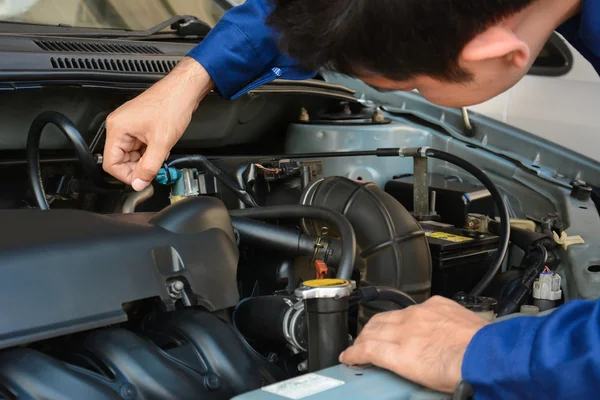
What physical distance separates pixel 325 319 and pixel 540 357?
0.26 meters

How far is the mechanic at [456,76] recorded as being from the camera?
0.71 meters

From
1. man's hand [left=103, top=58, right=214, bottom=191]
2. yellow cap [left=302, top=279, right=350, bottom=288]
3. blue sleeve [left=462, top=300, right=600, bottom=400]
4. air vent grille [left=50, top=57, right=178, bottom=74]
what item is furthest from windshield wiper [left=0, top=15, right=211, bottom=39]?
blue sleeve [left=462, top=300, right=600, bottom=400]

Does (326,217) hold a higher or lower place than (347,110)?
lower

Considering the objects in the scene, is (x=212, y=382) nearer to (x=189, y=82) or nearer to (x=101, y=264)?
(x=101, y=264)

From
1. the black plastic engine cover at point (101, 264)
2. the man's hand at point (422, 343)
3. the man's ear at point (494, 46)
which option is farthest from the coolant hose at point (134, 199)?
the man's ear at point (494, 46)

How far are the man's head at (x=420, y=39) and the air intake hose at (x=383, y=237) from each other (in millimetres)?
432

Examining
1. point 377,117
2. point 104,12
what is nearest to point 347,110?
point 377,117

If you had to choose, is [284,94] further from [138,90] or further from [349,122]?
[138,90]

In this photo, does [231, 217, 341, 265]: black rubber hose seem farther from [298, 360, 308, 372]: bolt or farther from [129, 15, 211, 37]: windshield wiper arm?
[129, 15, 211, 37]: windshield wiper arm

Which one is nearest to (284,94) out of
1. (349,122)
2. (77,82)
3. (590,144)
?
(349,122)

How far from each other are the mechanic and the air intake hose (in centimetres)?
35

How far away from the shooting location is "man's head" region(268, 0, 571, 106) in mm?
725

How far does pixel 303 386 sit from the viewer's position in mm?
748

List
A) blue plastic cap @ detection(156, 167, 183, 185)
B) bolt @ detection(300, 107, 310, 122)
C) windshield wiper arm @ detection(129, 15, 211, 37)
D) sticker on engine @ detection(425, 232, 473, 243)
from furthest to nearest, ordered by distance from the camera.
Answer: bolt @ detection(300, 107, 310, 122), windshield wiper arm @ detection(129, 15, 211, 37), sticker on engine @ detection(425, 232, 473, 243), blue plastic cap @ detection(156, 167, 183, 185)
